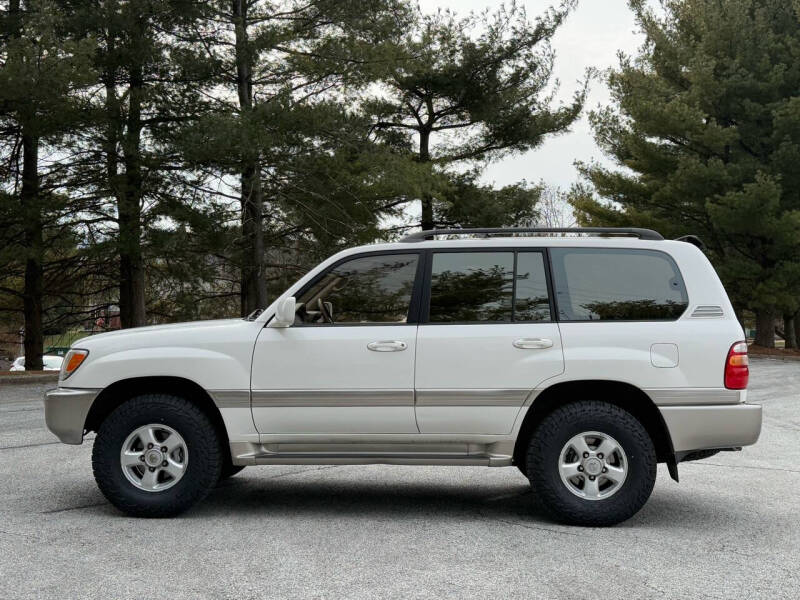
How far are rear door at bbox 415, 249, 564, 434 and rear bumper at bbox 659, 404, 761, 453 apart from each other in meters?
0.83

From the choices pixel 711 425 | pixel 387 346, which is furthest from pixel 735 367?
pixel 387 346

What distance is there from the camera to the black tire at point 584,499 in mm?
6262

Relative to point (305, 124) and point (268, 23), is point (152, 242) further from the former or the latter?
point (268, 23)

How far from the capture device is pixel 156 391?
682cm

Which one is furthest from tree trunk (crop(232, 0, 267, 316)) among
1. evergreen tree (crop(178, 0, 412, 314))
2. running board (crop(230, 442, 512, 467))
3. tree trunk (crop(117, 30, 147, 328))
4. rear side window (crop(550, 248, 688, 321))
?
rear side window (crop(550, 248, 688, 321))

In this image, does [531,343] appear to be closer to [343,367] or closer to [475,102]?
[343,367]

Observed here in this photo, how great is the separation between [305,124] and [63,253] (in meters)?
7.42

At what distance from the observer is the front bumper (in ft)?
21.8

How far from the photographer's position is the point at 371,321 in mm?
6645

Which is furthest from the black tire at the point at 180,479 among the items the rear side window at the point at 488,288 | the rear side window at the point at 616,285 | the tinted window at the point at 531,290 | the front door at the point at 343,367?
the rear side window at the point at 616,285

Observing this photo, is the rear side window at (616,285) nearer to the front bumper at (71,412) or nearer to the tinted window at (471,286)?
the tinted window at (471,286)

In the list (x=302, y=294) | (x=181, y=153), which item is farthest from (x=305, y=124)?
(x=302, y=294)

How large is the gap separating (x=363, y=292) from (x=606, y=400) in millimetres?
1829

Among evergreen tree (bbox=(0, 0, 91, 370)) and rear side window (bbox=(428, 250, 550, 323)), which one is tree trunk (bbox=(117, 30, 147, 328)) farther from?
rear side window (bbox=(428, 250, 550, 323))
